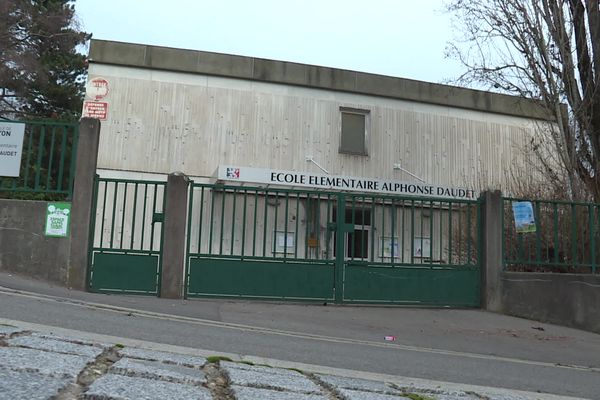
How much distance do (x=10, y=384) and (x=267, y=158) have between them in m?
15.8

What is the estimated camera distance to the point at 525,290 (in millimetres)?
10680

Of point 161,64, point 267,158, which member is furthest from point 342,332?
point 161,64

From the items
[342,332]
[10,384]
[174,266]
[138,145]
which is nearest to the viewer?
[10,384]

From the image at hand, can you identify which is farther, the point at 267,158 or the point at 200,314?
the point at 267,158

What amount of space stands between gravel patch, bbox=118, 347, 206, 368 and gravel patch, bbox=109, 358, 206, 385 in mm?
142

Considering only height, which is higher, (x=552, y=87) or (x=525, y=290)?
(x=552, y=87)

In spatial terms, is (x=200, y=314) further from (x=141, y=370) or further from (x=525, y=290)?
(x=525, y=290)

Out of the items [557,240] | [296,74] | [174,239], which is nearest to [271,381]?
[174,239]

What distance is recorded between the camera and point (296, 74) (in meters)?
18.8

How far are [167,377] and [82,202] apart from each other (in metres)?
6.91

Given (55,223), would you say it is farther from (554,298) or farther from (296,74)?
(296,74)

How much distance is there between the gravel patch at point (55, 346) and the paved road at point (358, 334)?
1.42 metres

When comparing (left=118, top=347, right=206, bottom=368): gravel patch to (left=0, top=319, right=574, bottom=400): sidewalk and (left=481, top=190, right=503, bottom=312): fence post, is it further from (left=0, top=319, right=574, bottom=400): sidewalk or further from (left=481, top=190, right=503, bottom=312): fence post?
(left=481, top=190, right=503, bottom=312): fence post

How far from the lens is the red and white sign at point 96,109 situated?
56.3 ft
